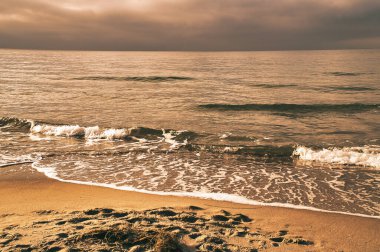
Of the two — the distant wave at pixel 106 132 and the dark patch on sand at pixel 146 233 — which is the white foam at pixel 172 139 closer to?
the distant wave at pixel 106 132

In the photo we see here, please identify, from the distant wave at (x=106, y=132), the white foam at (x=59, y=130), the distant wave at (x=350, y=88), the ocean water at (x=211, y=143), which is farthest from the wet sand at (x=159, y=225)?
the distant wave at (x=350, y=88)

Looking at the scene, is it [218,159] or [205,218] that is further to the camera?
[218,159]

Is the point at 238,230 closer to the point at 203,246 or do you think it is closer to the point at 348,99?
the point at 203,246

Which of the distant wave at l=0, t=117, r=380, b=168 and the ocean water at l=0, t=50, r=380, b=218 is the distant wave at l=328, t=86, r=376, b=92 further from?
the distant wave at l=0, t=117, r=380, b=168

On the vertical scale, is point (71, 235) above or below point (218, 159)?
above

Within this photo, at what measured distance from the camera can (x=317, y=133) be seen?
54.9ft

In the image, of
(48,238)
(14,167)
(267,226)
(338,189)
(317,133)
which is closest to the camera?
(48,238)

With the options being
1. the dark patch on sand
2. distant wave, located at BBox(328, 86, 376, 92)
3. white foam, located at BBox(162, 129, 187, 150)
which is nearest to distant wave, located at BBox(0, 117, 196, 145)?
white foam, located at BBox(162, 129, 187, 150)

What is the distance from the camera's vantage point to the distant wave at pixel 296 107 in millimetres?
23047

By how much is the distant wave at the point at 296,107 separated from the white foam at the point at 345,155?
973 cm

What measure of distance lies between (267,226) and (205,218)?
1344 millimetres

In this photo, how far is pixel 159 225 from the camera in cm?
601

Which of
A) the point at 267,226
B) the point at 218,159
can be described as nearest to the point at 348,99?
the point at 218,159

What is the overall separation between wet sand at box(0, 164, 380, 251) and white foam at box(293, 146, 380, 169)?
210 inches
